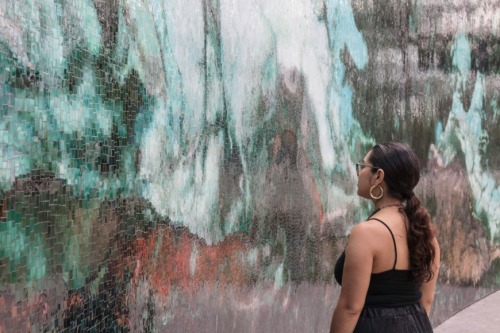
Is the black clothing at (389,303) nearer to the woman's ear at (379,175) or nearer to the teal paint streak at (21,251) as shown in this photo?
the woman's ear at (379,175)

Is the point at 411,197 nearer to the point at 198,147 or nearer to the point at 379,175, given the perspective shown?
the point at 379,175

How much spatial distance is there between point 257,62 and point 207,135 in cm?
91

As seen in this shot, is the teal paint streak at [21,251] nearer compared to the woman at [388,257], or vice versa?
the teal paint streak at [21,251]

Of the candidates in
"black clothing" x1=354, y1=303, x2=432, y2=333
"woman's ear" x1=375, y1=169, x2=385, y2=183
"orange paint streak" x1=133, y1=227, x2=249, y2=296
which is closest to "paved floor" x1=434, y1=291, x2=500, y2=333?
"orange paint streak" x1=133, y1=227, x2=249, y2=296

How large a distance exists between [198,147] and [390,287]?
144 centimetres

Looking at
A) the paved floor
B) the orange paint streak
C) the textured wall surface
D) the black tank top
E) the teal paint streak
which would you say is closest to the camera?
the teal paint streak

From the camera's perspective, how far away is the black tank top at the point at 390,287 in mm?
3797

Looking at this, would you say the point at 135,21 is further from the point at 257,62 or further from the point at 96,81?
the point at 257,62

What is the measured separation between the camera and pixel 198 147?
4836mm

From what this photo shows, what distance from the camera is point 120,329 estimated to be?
401cm

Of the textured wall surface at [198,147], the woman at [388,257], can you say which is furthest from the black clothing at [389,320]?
the textured wall surface at [198,147]

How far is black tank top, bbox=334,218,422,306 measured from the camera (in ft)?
12.5

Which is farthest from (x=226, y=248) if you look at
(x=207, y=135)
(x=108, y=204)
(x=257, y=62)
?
(x=108, y=204)

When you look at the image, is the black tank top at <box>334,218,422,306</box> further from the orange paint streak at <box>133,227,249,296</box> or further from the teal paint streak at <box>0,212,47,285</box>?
the teal paint streak at <box>0,212,47,285</box>
